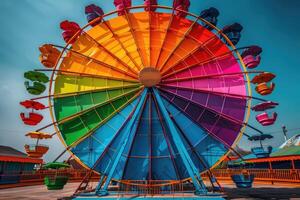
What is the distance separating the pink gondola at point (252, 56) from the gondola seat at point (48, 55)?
1530 centimetres

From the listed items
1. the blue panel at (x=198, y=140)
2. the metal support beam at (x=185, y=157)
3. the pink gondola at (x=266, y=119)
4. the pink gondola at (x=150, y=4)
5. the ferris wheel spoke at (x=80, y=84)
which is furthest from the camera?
the pink gondola at (x=150, y=4)

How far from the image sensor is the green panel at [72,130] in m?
16.6

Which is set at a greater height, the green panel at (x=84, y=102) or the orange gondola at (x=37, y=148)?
the green panel at (x=84, y=102)

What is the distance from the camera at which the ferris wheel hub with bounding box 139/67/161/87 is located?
16234mm

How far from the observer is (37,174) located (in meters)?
32.2

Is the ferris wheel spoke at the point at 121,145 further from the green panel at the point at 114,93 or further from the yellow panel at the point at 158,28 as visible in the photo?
the yellow panel at the point at 158,28

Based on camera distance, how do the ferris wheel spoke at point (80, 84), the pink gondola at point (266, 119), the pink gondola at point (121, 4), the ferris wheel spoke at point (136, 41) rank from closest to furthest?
the pink gondola at point (266, 119), the ferris wheel spoke at point (80, 84), the ferris wheel spoke at point (136, 41), the pink gondola at point (121, 4)

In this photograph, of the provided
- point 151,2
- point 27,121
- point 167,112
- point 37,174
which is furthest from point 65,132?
point 37,174

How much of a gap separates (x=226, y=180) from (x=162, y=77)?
985 inches

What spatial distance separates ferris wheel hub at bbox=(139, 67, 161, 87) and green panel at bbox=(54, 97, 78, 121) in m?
5.95

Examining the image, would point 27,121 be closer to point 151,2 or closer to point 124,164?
point 124,164

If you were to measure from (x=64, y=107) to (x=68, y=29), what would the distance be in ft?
22.2

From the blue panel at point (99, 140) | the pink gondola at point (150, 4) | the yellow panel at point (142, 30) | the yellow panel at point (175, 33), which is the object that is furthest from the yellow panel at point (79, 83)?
the pink gondola at point (150, 4)

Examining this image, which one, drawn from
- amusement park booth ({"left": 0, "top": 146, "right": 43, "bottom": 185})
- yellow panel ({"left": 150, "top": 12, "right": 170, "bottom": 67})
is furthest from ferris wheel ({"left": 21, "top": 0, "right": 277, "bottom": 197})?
amusement park booth ({"left": 0, "top": 146, "right": 43, "bottom": 185})
